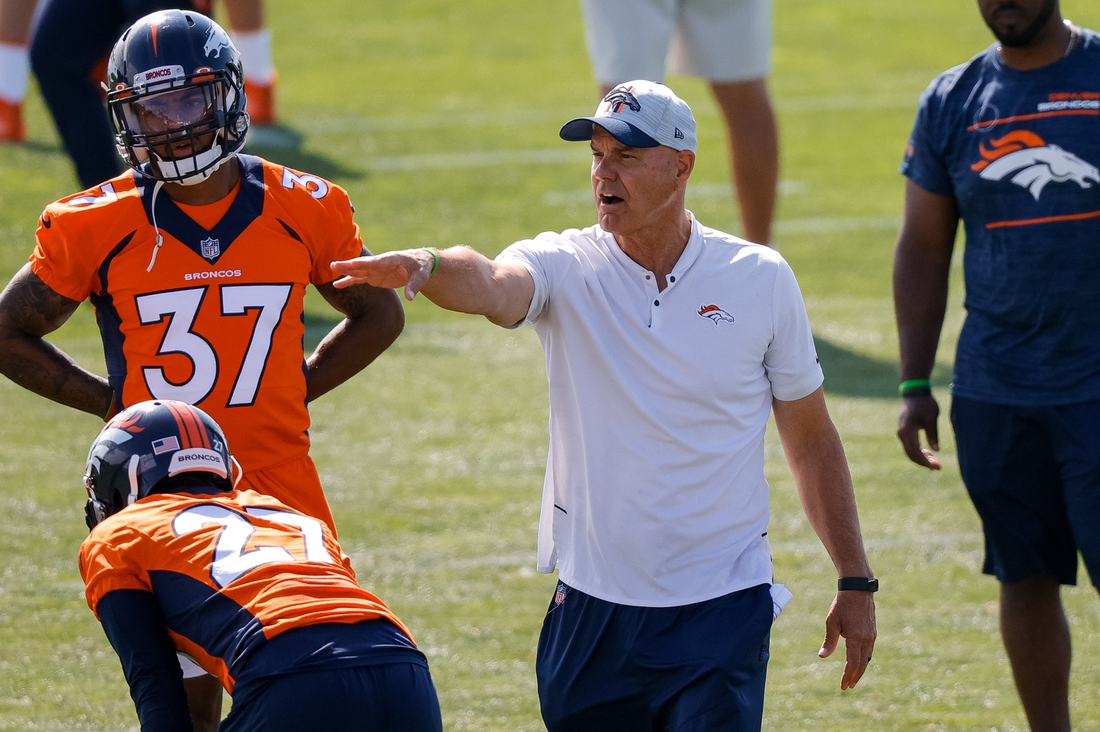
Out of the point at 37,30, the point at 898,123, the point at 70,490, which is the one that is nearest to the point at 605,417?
the point at 70,490

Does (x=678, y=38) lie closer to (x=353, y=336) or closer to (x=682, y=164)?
(x=353, y=336)

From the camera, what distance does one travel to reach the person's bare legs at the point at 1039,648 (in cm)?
466

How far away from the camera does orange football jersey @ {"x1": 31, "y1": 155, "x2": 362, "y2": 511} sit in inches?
150

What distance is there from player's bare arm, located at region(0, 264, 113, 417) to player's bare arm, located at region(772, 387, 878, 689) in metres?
1.79

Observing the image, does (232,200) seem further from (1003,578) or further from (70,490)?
(70,490)

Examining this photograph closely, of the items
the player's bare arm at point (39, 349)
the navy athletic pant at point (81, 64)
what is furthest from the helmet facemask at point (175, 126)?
the navy athletic pant at point (81, 64)

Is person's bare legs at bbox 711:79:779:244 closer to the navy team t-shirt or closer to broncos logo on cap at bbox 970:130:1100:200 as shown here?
the navy team t-shirt

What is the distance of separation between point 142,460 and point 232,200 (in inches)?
36.1

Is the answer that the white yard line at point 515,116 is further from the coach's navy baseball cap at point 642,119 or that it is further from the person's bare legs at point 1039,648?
the coach's navy baseball cap at point 642,119

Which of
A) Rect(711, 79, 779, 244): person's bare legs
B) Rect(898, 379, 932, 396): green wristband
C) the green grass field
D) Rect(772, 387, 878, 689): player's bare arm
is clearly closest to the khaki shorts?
Rect(711, 79, 779, 244): person's bare legs

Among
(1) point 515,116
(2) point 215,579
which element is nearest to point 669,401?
(2) point 215,579

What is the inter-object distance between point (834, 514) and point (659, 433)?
20.5 inches

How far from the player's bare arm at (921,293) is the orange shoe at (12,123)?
8773 mm

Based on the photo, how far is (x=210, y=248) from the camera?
151 inches
